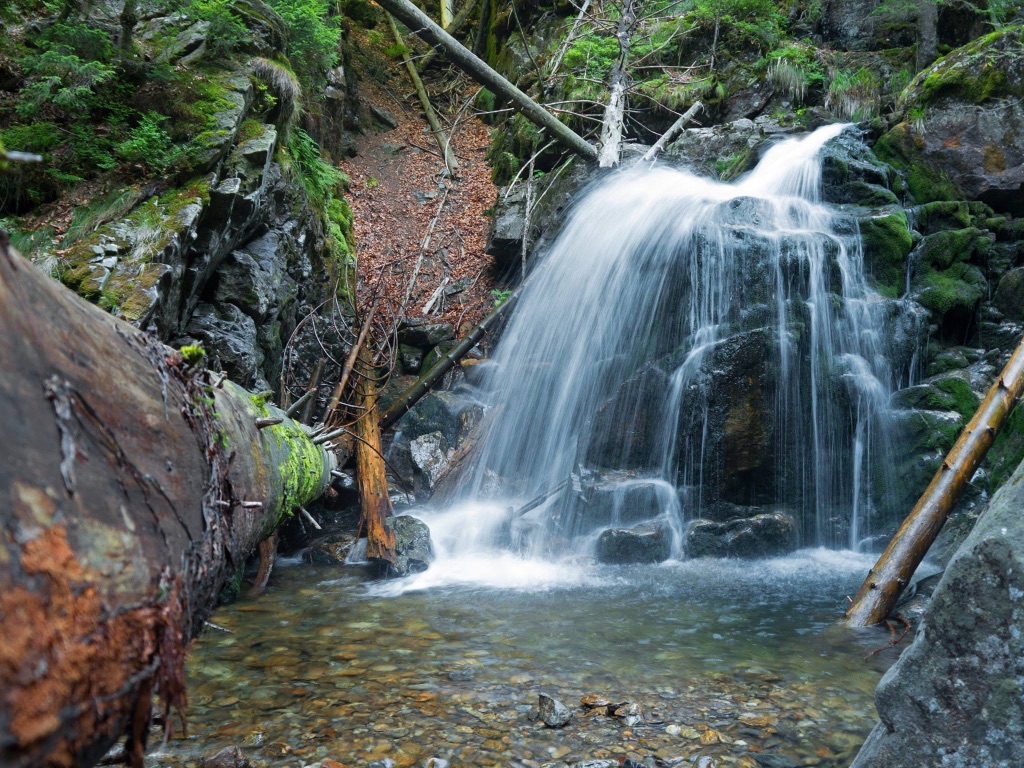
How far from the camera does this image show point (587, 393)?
8836 millimetres

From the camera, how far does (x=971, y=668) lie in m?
2.10

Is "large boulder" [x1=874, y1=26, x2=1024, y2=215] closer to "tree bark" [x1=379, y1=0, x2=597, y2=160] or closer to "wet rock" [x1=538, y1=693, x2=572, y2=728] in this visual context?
"tree bark" [x1=379, y1=0, x2=597, y2=160]

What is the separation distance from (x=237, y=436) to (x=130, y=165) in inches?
185

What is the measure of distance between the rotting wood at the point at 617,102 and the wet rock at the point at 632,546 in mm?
7469

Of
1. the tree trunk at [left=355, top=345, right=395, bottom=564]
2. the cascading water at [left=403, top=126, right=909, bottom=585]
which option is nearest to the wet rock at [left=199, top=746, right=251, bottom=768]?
the tree trunk at [left=355, top=345, right=395, bottom=564]

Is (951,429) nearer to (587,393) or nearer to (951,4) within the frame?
(587,393)

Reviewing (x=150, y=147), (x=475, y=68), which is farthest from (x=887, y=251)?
(x=150, y=147)

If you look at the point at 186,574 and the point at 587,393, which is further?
the point at 587,393

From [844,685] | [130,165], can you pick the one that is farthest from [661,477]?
[130,165]

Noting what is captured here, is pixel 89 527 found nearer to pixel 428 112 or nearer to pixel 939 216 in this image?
pixel 939 216

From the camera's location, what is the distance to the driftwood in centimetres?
483

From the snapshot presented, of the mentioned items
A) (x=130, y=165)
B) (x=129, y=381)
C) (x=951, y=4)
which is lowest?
(x=129, y=381)

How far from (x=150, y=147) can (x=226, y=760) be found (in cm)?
512

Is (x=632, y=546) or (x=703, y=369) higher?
(x=703, y=369)
